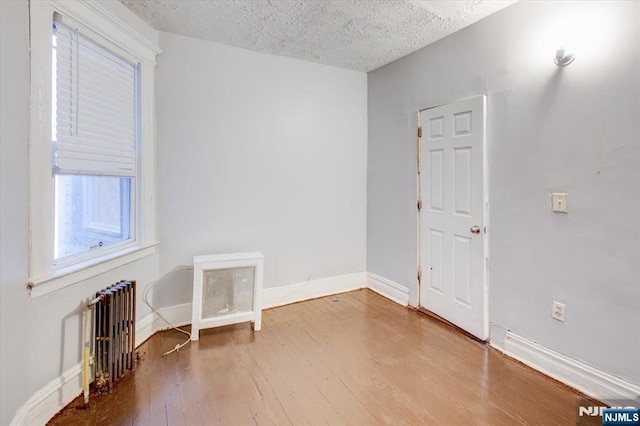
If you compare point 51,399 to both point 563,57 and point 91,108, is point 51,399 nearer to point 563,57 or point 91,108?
point 91,108

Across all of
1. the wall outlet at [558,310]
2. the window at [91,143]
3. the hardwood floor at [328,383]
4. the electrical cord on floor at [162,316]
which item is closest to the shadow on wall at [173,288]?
the electrical cord on floor at [162,316]

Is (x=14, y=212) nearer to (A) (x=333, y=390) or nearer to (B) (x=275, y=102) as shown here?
(A) (x=333, y=390)

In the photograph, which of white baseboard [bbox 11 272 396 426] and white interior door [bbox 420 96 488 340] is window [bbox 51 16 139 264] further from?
white interior door [bbox 420 96 488 340]

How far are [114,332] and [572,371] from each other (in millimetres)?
2988

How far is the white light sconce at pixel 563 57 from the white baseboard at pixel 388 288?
7.66 feet

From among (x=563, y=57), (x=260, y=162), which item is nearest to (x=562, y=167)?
(x=563, y=57)

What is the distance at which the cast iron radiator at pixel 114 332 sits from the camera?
1.97m

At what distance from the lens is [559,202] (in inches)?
81.3

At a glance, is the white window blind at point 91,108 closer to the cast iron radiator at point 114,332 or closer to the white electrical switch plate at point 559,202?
the cast iron radiator at point 114,332

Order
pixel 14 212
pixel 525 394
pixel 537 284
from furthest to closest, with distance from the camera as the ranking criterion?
pixel 537 284 → pixel 525 394 → pixel 14 212

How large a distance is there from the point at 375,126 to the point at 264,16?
1.77 meters

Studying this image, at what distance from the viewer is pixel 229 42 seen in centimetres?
294

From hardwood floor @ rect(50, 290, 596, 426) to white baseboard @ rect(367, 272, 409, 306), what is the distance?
1.68 ft

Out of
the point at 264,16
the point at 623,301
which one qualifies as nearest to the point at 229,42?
the point at 264,16
